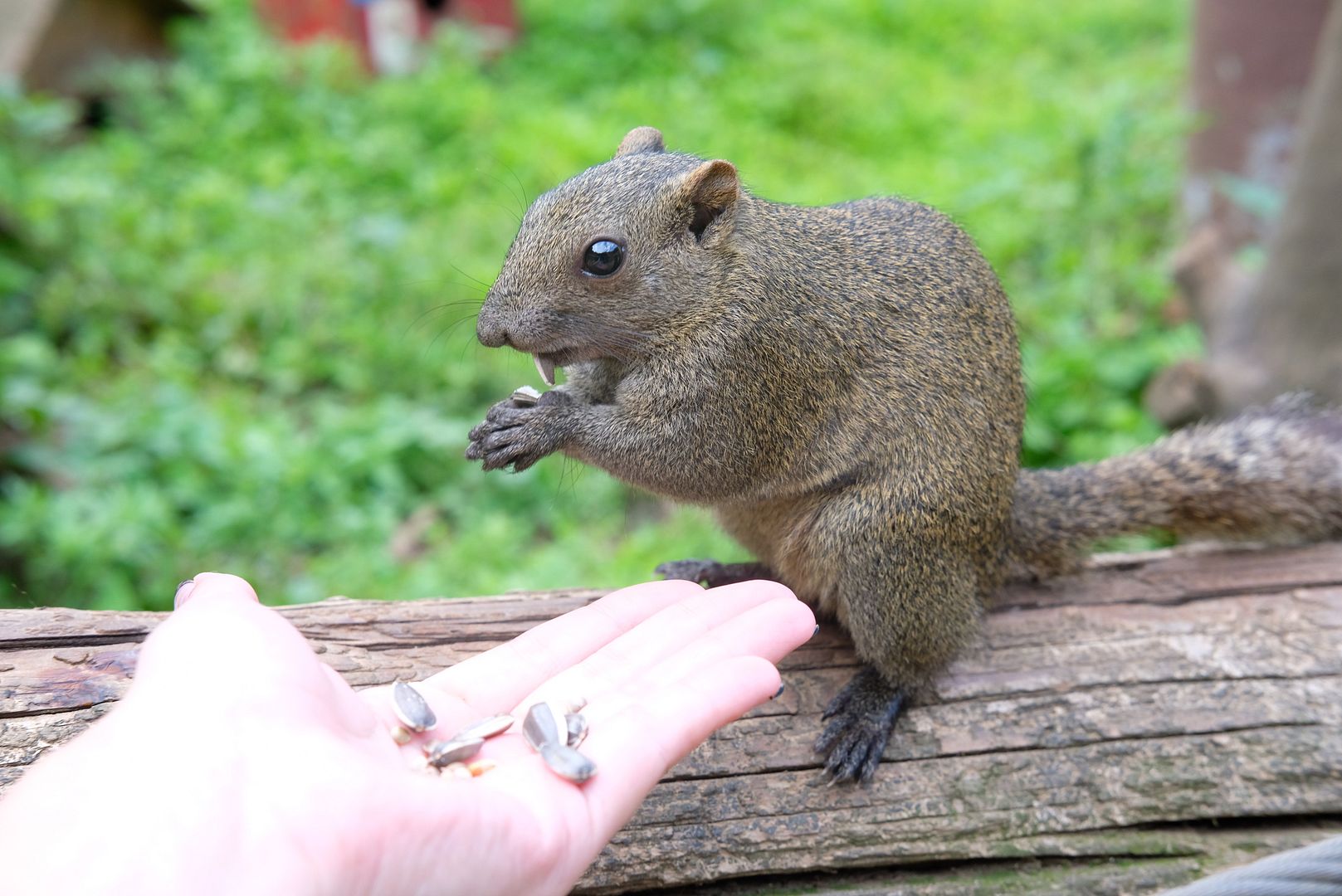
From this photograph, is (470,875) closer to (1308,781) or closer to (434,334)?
(1308,781)

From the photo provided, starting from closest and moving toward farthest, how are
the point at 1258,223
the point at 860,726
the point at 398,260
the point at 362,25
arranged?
the point at 860,726 → the point at 398,260 → the point at 1258,223 → the point at 362,25

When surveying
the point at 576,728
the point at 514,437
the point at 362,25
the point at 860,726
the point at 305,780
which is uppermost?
the point at 362,25

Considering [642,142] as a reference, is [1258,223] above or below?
above

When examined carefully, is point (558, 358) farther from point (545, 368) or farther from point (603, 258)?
point (603, 258)

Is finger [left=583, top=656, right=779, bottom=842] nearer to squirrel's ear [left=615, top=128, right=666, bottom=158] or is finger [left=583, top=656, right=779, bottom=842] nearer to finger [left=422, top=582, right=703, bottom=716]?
finger [left=422, top=582, right=703, bottom=716]

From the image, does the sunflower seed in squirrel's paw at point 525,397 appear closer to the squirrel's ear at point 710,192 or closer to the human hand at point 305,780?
the squirrel's ear at point 710,192

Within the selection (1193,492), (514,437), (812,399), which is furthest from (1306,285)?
(514,437)
